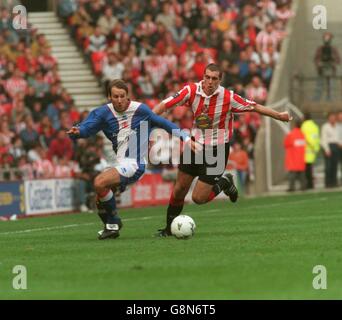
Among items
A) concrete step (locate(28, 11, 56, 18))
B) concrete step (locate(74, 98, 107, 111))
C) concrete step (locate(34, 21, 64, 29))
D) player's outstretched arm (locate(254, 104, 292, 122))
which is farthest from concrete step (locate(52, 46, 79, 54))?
player's outstretched arm (locate(254, 104, 292, 122))

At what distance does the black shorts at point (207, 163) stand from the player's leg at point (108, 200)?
131 cm

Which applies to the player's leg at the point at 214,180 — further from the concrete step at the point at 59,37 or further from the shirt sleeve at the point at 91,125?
the concrete step at the point at 59,37

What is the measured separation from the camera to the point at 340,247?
14.6 m

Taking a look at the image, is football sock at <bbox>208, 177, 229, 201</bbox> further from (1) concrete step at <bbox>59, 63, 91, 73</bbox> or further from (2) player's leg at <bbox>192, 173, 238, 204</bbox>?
(1) concrete step at <bbox>59, 63, 91, 73</bbox>

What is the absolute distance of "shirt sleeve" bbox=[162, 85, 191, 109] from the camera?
55.0ft

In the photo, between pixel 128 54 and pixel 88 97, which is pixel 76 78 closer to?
pixel 88 97

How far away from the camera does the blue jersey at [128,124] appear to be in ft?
53.7

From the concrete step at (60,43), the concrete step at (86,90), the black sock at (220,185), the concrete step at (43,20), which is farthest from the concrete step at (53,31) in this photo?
the black sock at (220,185)

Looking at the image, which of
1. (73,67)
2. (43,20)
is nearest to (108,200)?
Answer: (73,67)

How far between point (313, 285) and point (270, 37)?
24298 mm

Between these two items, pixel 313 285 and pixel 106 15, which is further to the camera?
pixel 106 15

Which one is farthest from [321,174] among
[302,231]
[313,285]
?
[313,285]

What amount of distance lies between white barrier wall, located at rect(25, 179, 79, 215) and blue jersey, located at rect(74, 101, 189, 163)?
9555 mm
